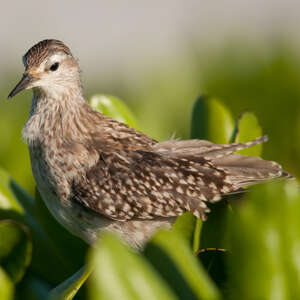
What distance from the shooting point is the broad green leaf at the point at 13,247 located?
2314 millimetres

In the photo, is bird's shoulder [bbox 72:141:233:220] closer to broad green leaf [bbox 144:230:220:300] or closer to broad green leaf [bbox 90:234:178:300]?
broad green leaf [bbox 144:230:220:300]

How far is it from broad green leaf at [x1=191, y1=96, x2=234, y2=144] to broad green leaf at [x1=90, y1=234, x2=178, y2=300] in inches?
77.9

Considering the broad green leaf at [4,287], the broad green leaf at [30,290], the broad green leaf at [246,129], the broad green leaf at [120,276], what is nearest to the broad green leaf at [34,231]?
the broad green leaf at [30,290]

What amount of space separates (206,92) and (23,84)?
2172mm

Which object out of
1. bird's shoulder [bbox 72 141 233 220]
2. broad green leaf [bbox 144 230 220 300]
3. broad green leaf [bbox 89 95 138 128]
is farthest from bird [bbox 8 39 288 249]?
broad green leaf [bbox 144 230 220 300]

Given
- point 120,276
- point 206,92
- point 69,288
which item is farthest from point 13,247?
point 206,92

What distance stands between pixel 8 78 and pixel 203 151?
10.0 ft

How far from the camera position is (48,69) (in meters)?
4.09

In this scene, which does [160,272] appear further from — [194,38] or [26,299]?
[194,38]

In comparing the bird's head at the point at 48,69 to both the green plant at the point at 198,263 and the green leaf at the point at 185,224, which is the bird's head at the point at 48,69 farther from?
the green plant at the point at 198,263

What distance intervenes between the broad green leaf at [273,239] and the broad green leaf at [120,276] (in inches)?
9.9

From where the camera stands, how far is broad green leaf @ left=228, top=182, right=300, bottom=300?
1.67 meters

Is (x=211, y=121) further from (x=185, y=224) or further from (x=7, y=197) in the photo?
(x=7, y=197)

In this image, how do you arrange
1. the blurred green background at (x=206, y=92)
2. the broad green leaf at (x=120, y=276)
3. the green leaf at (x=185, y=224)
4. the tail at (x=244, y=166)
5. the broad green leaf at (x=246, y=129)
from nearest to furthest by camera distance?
the broad green leaf at (x=120, y=276), the green leaf at (x=185, y=224), the broad green leaf at (x=246, y=129), the tail at (x=244, y=166), the blurred green background at (x=206, y=92)
